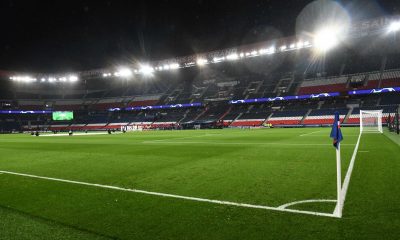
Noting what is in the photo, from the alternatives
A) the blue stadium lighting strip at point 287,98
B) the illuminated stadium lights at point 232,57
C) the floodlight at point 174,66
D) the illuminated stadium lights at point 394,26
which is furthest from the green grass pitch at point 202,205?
the floodlight at point 174,66

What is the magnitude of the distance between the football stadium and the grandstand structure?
1.21 ft

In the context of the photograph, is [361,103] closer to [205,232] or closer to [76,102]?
[205,232]

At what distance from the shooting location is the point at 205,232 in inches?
156

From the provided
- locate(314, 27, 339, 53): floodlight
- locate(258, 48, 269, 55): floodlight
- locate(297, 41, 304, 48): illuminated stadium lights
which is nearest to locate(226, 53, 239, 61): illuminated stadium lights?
locate(258, 48, 269, 55): floodlight

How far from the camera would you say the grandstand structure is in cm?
5238

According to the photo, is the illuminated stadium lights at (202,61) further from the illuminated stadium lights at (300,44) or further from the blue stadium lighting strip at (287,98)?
the illuminated stadium lights at (300,44)

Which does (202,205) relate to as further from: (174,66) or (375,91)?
(174,66)

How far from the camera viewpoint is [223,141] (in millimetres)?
21891

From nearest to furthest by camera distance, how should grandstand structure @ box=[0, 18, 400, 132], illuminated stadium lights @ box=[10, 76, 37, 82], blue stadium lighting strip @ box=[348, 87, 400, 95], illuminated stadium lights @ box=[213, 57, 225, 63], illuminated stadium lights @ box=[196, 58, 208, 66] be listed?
blue stadium lighting strip @ box=[348, 87, 400, 95], grandstand structure @ box=[0, 18, 400, 132], illuminated stadium lights @ box=[213, 57, 225, 63], illuminated stadium lights @ box=[196, 58, 208, 66], illuminated stadium lights @ box=[10, 76, 37, 82]

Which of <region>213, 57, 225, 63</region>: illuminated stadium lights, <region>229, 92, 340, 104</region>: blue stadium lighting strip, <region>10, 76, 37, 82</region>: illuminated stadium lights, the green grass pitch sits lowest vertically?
the green grass pitch

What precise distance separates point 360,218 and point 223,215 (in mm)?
2059

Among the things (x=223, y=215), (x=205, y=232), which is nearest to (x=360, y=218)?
(x=223, y=215)

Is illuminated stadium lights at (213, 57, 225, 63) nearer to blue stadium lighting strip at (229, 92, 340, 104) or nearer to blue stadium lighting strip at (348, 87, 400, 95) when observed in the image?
blue stadium lighting strip at (229, 92, 340, 104)

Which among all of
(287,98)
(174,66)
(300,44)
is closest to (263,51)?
(300,44)
